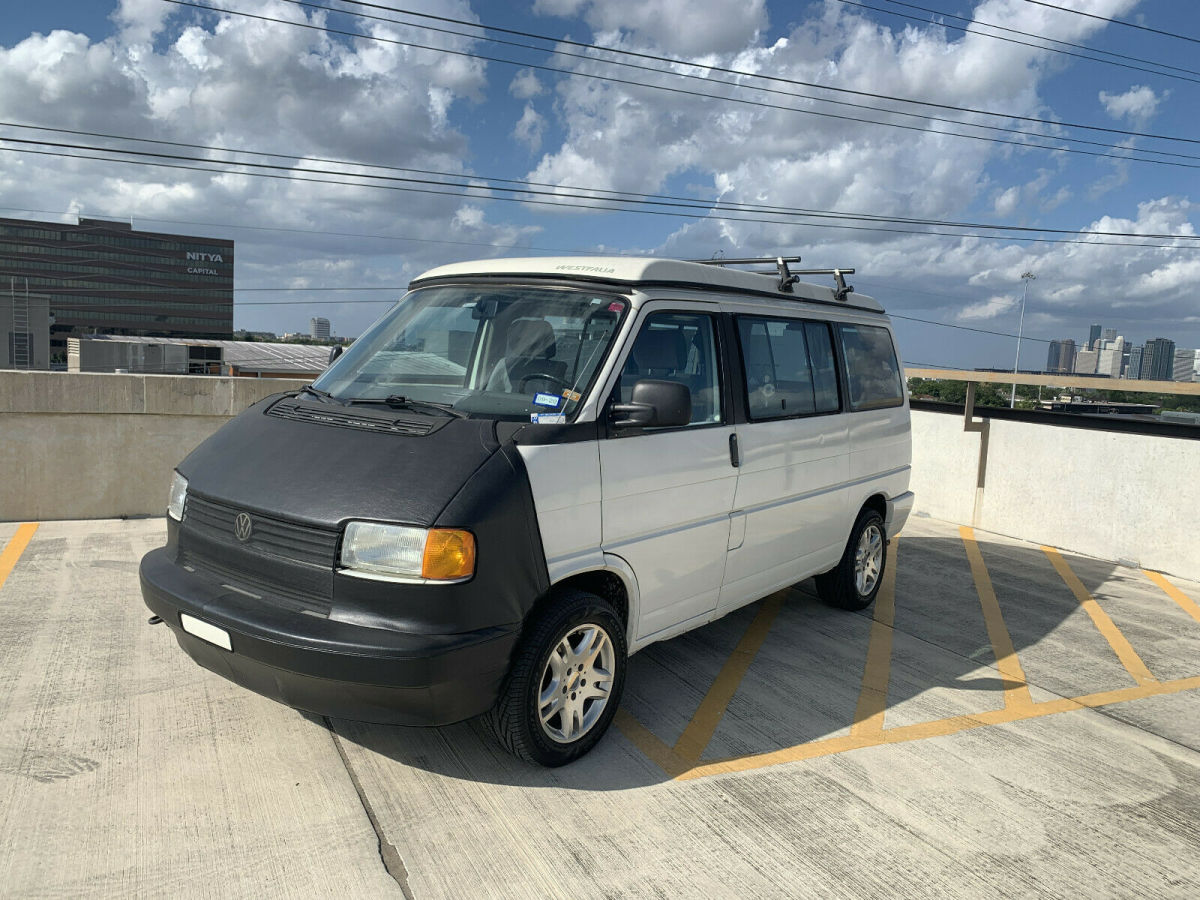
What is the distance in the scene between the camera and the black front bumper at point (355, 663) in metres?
3.01

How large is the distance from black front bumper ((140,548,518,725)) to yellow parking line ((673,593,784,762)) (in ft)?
3.86

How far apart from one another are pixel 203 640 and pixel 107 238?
16996 centimetres

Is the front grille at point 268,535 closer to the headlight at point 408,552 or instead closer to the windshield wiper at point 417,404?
the headlight at point 408,552

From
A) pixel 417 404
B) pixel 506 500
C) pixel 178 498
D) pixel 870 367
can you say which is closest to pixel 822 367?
pixel 870 367

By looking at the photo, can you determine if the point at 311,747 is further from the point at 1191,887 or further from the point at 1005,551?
the point at 1005,551

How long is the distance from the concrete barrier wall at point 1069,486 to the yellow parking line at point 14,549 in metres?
9.31

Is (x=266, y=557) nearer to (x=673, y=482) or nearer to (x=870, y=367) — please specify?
(x=673, y=482)

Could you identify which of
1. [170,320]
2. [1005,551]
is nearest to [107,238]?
[170,320]

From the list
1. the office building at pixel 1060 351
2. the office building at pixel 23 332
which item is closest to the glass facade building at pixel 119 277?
the office building at pixel 23 332

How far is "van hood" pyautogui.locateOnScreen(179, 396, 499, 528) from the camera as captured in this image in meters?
3.17

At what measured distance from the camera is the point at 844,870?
3.12 metres

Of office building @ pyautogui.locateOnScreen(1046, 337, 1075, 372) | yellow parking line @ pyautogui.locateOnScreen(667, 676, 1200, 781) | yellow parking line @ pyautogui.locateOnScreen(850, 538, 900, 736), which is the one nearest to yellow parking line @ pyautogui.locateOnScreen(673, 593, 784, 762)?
yellow parking line @ pyautogui.locateOnScreen(667, 676, 1200, 781)

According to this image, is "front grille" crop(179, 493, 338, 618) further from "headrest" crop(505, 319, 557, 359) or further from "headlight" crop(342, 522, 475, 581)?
"headrest" crop(505, 319, 557, 359)

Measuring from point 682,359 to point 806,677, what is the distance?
80.9 inches
